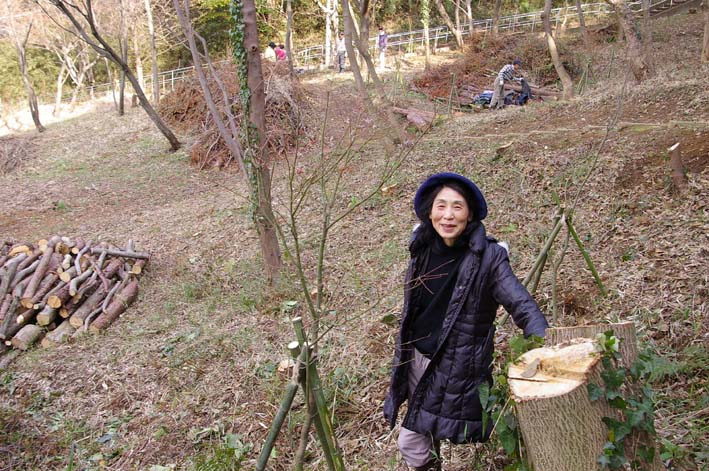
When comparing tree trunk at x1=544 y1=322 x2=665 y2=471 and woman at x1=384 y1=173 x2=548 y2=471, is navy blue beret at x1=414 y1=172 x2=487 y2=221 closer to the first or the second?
woman at x1=384 y1=173 x2=548 y2=471

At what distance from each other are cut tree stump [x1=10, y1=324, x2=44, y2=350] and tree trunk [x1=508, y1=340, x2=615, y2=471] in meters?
6.08

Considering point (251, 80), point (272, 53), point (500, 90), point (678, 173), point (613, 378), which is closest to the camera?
point (613, 378)

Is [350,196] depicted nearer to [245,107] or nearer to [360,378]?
[245,107]

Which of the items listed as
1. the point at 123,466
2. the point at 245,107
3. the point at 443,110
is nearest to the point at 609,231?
the point at 245,107

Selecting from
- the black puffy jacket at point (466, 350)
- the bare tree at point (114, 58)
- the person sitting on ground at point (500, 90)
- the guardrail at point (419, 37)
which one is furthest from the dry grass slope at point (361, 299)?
the guardrail at point (419, 37)

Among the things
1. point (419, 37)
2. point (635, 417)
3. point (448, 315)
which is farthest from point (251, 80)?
point (419, 37)

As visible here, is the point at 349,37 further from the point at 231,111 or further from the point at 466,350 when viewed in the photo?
the point at 466,350

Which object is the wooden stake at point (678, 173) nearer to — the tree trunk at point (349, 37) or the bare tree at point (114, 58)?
the tree trunk at point (349, 37)

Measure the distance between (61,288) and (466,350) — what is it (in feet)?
19.4

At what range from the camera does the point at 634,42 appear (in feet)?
30.6

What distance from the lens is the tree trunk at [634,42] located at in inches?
362

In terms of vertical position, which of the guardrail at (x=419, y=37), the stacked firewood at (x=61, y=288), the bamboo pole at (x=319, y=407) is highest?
the guardrail at (x=419, y=37)

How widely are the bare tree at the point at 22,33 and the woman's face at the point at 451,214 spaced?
1934 cm

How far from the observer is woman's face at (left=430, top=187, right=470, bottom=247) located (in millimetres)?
2145
